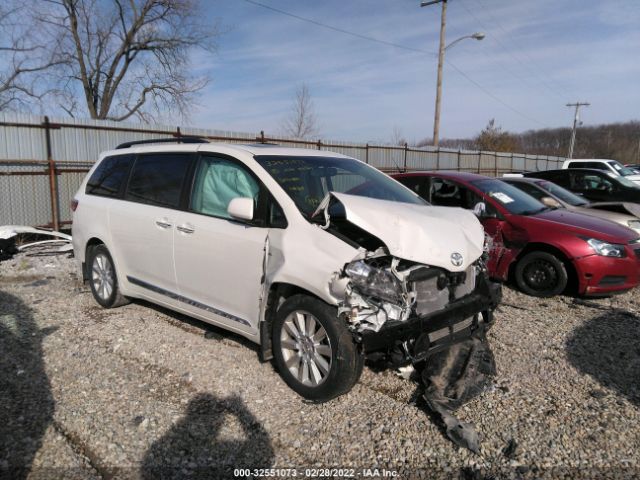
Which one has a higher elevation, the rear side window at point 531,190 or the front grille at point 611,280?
the rear side window at point 531,190

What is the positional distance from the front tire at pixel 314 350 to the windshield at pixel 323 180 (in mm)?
749

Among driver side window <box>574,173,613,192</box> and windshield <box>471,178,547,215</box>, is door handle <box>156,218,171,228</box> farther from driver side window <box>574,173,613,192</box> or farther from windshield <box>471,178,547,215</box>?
driver side window <box>574,173,613,192</box>

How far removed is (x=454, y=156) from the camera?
25.5 m

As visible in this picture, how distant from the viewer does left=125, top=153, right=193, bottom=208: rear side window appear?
433 centimetres

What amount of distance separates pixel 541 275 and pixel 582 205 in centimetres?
300

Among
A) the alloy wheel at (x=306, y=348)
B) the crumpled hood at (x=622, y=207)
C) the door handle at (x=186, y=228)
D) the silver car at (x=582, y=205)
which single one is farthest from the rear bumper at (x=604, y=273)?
the door handle at (x=186, y=228)

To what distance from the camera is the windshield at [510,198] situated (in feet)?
20.4

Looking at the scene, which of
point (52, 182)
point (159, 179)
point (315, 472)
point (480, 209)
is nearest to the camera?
point (315, 472)

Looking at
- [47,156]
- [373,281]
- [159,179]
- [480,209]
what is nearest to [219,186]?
[159,179]

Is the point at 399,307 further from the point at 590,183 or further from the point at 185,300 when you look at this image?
the point at 590,183

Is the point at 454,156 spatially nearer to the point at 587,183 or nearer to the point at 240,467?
the point at 587,183

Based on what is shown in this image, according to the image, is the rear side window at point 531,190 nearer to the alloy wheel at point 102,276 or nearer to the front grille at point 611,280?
the front grille at point 611,280

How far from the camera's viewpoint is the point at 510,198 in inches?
252

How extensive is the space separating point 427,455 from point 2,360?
356 cm
